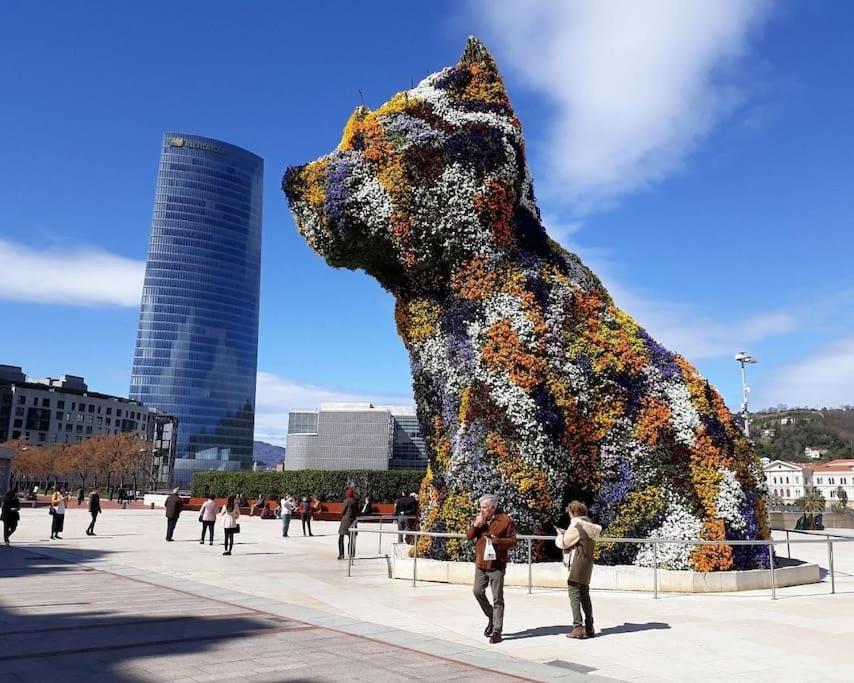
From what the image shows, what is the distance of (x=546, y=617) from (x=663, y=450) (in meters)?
3.78

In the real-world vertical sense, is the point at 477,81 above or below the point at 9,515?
above

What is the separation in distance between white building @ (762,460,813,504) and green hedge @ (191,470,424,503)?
122017mm

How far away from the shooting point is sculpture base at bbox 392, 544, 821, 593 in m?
10.5

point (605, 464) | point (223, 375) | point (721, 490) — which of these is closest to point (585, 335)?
point (605, 464)

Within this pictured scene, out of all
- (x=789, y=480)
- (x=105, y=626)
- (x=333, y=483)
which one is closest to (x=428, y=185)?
(x=105, y=626)

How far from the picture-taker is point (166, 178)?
15312cm

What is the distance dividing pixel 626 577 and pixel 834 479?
154449 millimetres

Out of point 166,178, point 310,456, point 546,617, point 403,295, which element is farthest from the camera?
point 166,178

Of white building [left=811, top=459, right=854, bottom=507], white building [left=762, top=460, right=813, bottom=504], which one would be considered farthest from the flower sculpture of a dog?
white building [left=811, top=459, right=854, bottom=507]

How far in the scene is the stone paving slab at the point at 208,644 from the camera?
579cm

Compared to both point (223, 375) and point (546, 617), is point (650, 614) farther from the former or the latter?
point (223, 375)

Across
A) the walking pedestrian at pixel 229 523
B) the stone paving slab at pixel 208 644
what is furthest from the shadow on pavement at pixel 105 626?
the walking pedestrian at pixel 229 523

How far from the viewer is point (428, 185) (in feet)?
40.2

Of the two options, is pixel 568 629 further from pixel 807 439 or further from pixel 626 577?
pixel 807 439
